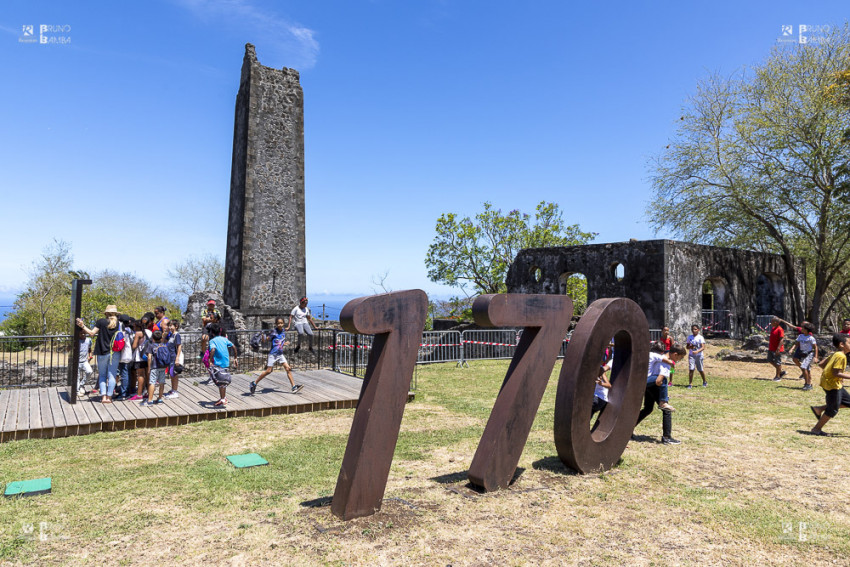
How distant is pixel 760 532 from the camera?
4551 millimetres

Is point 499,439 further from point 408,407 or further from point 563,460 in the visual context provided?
point 408,407

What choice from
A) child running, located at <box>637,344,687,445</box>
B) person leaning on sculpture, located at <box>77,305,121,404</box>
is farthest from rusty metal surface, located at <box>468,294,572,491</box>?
person leaning on sculpture, located at <box>77,305,121,404</box>

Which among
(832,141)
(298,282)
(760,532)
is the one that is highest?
(832,141)

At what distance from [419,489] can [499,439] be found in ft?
3.12

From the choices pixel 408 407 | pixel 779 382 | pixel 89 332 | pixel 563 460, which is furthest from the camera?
pixel 779 382

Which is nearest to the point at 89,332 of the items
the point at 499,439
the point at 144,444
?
the point at 144,444

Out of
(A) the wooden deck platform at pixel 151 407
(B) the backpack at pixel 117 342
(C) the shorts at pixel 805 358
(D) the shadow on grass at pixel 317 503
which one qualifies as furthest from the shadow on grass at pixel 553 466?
(C) the shorts at pixel 805 358

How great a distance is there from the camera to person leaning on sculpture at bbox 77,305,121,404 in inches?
357

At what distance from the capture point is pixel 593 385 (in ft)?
19.4

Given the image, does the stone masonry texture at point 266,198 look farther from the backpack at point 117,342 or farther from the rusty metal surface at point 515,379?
the rusty metal surface at point 515,379

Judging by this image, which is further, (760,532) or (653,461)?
(653,461)

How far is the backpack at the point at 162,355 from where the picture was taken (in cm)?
892

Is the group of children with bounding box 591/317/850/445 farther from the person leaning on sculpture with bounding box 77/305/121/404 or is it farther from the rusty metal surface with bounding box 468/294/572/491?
the person leaning on sculpture with bounding box 77/305/121/404

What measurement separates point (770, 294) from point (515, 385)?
24354 millimetres
